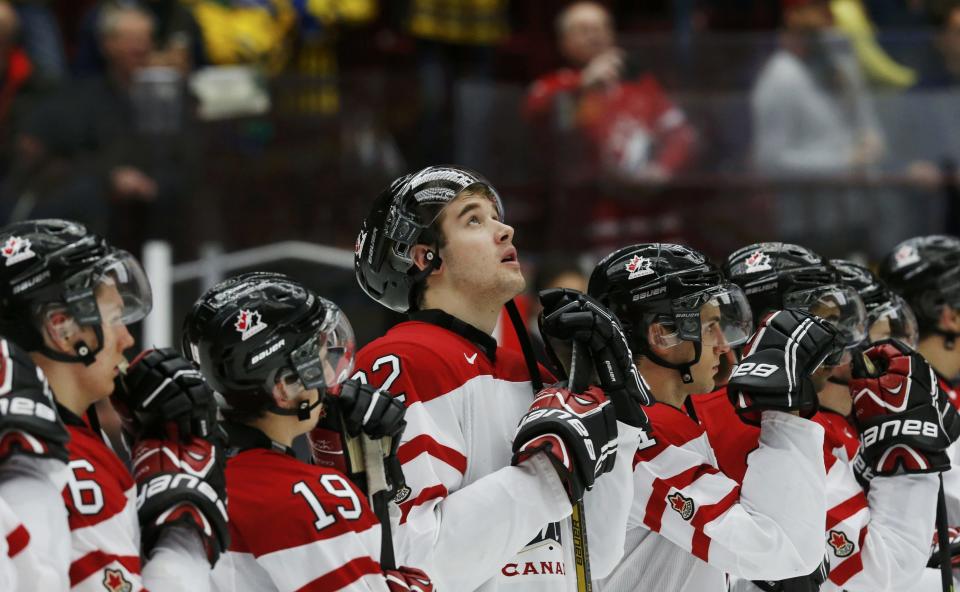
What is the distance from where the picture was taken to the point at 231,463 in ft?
12.6

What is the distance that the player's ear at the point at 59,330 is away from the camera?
3539 millimetres

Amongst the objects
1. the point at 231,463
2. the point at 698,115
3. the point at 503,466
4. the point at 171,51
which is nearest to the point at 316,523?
the point at 231,463

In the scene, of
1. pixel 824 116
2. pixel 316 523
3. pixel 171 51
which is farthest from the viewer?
pixel 171 51

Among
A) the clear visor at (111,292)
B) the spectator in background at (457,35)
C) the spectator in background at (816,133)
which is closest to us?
the clear visor at (111,292)

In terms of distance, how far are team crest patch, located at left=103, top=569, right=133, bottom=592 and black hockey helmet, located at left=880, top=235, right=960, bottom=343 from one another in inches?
123

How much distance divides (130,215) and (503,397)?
183 inches

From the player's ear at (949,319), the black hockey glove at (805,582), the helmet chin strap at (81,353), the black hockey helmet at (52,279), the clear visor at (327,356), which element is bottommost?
the black hockey glove at (805,582)

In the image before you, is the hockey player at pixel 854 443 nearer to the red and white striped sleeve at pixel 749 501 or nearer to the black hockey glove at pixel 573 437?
the red and white striped sleeve at pixel 749 501

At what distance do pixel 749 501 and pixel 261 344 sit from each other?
1.37m

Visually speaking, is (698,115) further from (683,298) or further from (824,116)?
(683,298)

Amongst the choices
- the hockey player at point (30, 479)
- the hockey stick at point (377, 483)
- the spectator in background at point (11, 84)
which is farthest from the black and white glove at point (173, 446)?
the spectator in background at point (11, 84)

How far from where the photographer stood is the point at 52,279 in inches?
139

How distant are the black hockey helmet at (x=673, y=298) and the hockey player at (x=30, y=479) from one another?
171 cm

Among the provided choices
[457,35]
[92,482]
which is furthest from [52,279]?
[457,35]
